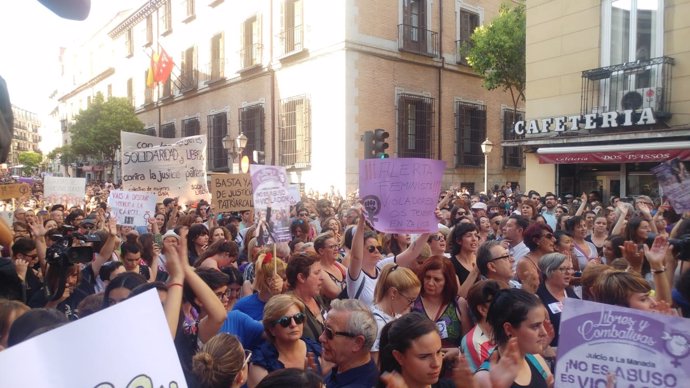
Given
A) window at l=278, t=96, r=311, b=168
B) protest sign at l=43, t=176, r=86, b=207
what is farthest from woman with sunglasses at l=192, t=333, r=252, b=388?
window at l=278, t=96, r=311, b=168

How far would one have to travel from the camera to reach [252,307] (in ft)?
13.4

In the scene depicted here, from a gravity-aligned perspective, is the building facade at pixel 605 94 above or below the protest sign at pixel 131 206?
above

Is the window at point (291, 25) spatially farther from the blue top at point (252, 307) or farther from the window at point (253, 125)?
the blue top at point (252, 307)

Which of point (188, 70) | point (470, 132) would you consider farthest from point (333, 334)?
point (188, 70)

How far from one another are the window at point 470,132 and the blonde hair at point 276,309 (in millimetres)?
19972

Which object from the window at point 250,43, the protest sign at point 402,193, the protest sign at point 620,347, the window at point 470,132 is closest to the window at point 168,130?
the window at point 250,43

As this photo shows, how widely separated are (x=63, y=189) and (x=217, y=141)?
1527 cm

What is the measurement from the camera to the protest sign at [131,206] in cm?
785

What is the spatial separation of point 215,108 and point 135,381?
26.0 metres

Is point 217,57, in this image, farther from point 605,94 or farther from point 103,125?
point 605,94

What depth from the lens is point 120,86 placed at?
40.1m

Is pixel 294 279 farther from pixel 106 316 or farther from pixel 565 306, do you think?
pixel 106 316

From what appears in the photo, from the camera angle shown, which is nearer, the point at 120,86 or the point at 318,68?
the point at 318,68

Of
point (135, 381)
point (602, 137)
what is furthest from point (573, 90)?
point (135, 381)
